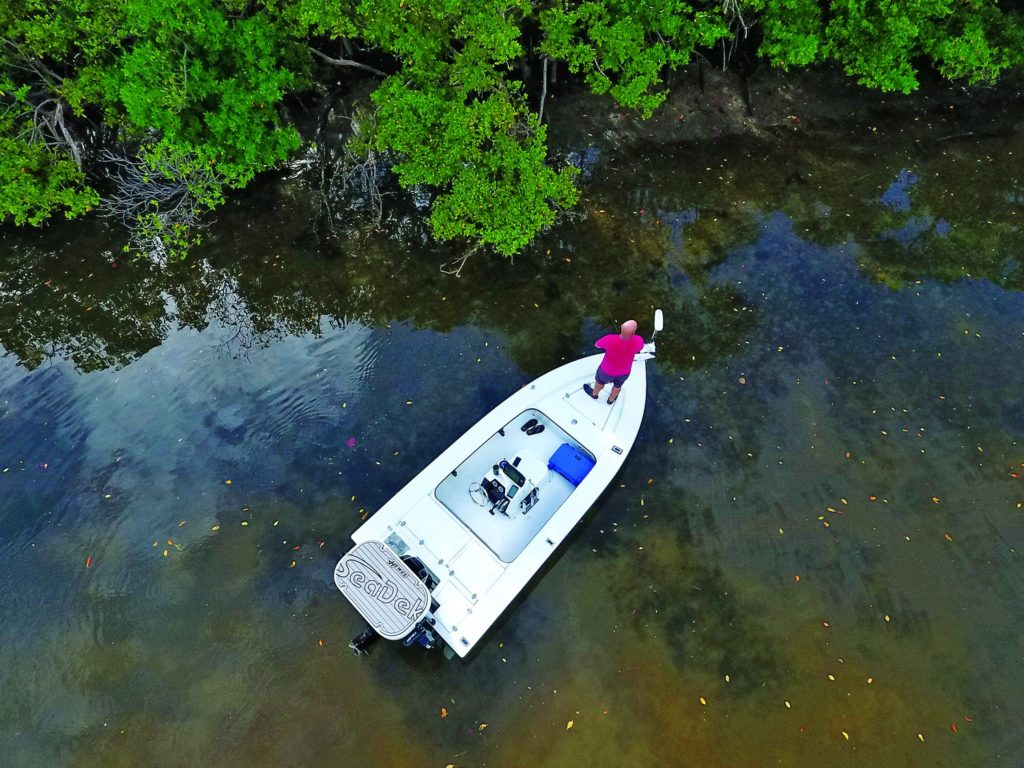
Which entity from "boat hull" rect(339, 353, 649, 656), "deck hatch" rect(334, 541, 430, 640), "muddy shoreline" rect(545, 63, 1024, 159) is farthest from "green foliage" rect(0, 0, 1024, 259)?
"deck hatch" rect(334, 541, 430, 640)

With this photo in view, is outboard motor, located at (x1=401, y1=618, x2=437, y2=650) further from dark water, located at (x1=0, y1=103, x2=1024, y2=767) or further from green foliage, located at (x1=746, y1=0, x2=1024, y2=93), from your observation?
green foliage, located at (x1=746, y1=0, x2=1024, y2=93)

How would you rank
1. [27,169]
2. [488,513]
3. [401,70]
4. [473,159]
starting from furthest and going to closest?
[401,70] → [27,169] → [473,159] → [488,513]

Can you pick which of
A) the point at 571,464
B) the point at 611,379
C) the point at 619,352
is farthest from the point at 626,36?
the point at 571,464

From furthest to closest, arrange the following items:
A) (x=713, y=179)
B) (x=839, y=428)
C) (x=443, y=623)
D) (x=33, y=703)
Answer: (x=713, y=179), (x=839, y=428), (x=33, y=703), (x=443, y=623)

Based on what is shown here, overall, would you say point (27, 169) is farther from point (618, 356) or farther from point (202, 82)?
point (618, 356)

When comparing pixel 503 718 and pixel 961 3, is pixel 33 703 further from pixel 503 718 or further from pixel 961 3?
pixel 961 3

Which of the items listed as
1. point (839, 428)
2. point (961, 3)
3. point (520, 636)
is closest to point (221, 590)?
point (520, 636)

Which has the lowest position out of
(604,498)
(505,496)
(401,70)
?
(604,498)

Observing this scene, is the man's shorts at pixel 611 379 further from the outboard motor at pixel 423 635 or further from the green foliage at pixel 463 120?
the outboard motor at pixel 423 635
